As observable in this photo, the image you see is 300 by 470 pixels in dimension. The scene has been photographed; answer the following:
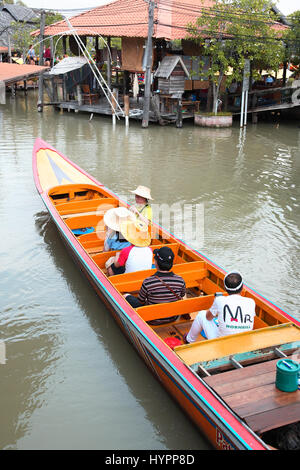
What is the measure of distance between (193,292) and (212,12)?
15.1 metres

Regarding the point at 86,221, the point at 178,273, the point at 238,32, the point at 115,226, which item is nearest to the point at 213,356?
the point at 178,273

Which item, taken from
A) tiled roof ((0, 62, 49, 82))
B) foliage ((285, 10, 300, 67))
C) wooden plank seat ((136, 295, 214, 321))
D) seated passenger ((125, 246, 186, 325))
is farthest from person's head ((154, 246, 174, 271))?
foliage ((285, 10, 300, 67))

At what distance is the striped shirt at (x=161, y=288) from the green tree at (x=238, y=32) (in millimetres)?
14327

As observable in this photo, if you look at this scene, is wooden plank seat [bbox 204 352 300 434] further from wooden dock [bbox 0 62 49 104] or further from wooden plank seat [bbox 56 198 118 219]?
wooden dock [bbox 0 62 49 104]

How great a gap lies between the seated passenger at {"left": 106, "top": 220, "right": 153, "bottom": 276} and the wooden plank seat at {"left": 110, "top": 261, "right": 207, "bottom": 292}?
154 millimetres

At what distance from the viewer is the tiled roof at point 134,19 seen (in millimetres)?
17703

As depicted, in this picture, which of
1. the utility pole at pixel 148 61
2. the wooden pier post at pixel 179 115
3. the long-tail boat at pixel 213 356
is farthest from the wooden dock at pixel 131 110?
the long-tail boat at pixel 213 356

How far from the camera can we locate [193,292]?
609cm

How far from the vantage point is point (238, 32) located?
16.9 m

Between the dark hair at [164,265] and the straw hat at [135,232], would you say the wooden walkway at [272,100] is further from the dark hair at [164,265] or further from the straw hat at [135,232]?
the dark hair at [164,265]

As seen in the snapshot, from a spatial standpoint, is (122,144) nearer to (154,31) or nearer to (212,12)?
(154,31)

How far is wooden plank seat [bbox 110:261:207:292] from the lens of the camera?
216 inches

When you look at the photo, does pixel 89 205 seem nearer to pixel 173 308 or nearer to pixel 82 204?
pixel 82 204
